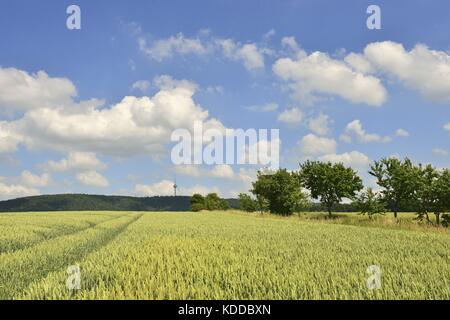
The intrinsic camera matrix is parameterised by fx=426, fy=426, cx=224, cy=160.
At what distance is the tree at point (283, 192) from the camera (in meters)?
76.7

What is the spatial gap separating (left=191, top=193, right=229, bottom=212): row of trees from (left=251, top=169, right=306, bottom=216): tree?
67.3 meters

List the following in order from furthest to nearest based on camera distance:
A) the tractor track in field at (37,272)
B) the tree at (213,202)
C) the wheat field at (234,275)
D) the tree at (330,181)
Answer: the tree at (213,202)
the tree at (330,181)
the tractor track in field at (37,272)
the wheat field at (234,275)

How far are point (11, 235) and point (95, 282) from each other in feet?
54.9

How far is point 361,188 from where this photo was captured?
242 feet

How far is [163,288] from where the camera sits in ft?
27.3

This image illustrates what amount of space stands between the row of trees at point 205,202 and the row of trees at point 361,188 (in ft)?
166

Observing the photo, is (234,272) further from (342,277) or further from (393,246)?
(393,246)

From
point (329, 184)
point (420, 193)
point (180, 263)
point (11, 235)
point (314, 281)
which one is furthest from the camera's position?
point (329, 184)
